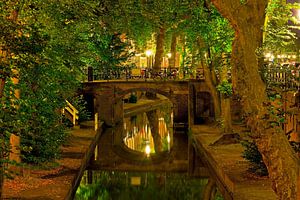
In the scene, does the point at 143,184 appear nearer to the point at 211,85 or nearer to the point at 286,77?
the point at 286,77

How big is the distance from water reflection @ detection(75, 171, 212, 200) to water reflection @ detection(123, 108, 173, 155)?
6705 millimetres

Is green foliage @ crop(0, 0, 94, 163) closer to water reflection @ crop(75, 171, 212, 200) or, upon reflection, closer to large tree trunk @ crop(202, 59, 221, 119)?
water reflection @ crop(75, 171, 212, 200)

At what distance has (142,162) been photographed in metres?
25.1

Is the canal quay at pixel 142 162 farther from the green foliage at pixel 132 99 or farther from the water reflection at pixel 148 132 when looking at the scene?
the green foliage at pixel 132 99

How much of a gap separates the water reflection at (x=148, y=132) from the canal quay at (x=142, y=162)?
0.05 metres

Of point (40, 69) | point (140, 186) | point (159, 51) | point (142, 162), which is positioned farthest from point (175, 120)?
point (40, 69)

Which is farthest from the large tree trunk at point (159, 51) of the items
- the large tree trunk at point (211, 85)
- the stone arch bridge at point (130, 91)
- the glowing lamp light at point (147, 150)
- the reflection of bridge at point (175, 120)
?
the large tree trunk at point (211, 85)

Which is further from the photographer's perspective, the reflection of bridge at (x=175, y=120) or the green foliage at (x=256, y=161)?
the reflection of bridge at (x=175, y=120)

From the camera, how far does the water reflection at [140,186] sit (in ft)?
57.1

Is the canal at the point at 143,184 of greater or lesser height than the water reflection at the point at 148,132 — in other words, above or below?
below

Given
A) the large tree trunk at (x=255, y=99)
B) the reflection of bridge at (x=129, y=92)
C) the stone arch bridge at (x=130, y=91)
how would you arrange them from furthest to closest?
the stone arch bridge at (x=130, y=91) < the reflection of bridge at (x=129, y=92) < the large tree trunk at (x=255, y=99)

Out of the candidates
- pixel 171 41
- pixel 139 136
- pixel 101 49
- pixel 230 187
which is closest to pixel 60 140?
pixel 230 187

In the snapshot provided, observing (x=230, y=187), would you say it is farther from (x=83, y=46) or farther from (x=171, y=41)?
(x=171, y=41)

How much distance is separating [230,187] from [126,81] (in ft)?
71.1
